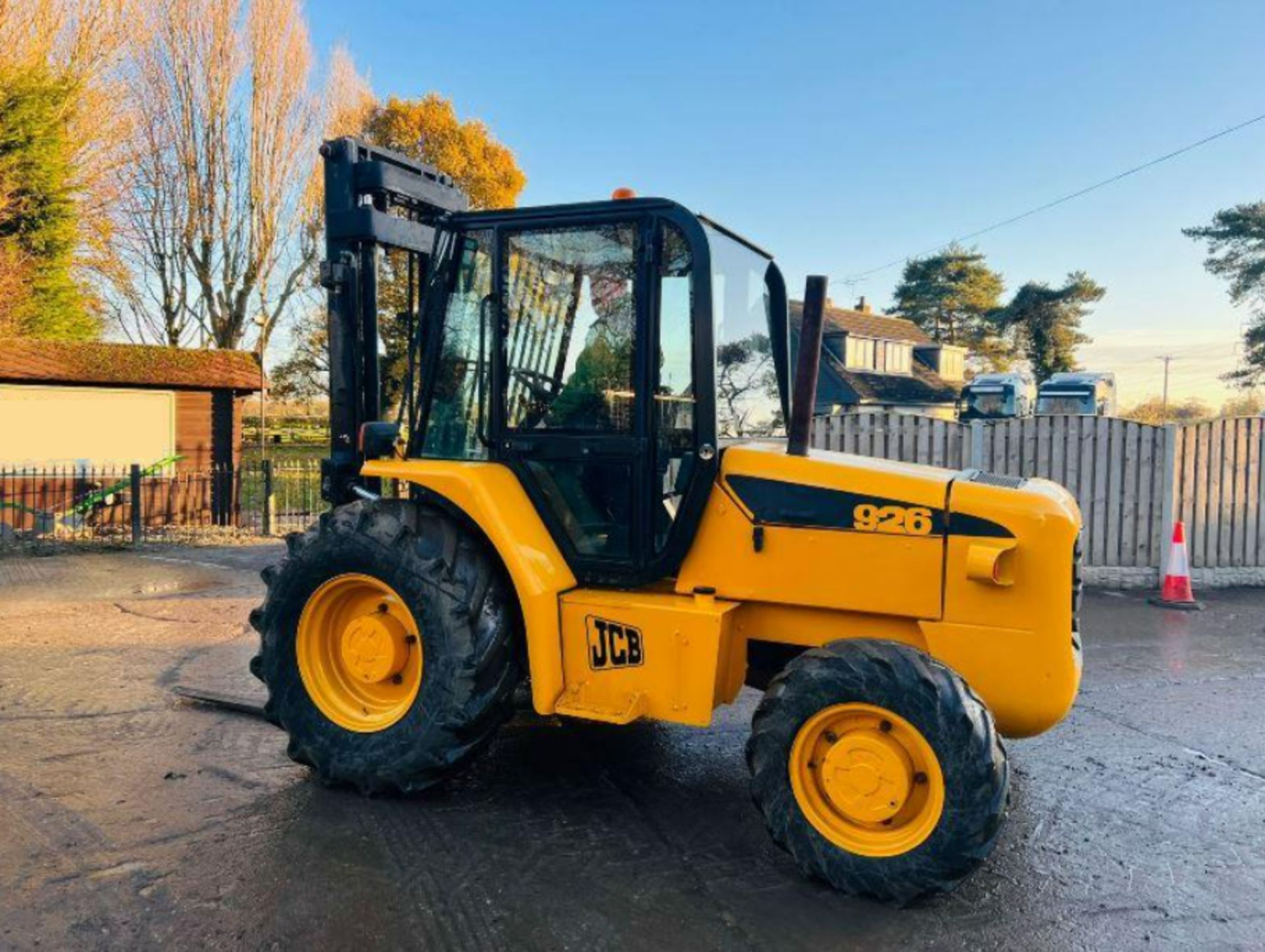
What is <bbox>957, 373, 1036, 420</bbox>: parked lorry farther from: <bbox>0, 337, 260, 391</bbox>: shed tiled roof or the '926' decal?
the '926' decal

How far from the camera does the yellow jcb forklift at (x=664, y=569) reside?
3400 mm

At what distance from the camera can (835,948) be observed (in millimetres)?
3064

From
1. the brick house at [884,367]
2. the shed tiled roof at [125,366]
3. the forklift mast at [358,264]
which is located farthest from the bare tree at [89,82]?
the brick house at [884,367]

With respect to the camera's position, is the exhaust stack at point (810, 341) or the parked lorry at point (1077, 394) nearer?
the exhaust stack at point (810, 341)

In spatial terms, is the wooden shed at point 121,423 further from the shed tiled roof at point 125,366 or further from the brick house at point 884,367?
the brick house at point 884,367

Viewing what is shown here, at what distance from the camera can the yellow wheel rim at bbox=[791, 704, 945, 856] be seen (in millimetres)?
3326

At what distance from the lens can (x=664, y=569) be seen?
396cm

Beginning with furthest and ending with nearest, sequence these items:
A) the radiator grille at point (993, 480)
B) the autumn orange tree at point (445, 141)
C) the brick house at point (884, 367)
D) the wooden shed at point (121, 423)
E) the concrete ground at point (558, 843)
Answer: the brick house at point (884, 367) → the autumn orange tree at point (445, 141) → the wooden shed at point (121, 423) → the radiator grille at point (993, 480) → the concrete ground at point (558, 843)

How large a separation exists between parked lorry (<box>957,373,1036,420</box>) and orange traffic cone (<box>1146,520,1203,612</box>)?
66.3 ft

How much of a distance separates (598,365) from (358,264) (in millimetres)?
1617

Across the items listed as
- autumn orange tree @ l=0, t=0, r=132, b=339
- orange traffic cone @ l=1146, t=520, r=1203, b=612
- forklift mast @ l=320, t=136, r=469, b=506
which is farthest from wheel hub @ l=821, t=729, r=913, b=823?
autumn orange tree @ l=0, t=0, r=132, b=339

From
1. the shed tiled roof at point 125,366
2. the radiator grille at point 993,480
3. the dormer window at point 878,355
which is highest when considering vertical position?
the dormer window at point 878,355

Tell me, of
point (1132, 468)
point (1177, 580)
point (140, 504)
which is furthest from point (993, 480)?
point (140, 504)

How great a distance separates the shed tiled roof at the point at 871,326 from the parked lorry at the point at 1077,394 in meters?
7.71
